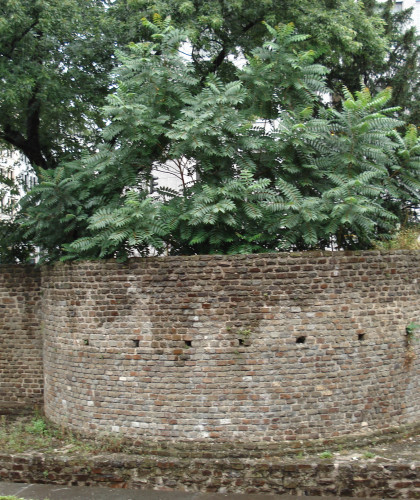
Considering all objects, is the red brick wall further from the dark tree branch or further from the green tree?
the dark tree branch

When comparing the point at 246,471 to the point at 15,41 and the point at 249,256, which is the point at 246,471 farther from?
the point at 15,41

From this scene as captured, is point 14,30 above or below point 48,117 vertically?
above

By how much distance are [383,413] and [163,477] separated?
3.40 metres

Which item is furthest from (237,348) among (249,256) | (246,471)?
(246,471)

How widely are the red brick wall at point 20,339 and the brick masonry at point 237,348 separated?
232 cm

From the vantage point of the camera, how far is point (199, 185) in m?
8.77

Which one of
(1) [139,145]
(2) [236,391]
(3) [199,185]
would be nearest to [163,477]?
(2) [236,391]

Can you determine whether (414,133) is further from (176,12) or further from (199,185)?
(176,12)

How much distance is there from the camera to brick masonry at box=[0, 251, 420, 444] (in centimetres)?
787

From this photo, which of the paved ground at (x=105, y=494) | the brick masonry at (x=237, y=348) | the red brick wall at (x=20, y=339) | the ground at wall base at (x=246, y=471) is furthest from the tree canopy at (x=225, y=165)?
the paved ground at (x=105, y=494)

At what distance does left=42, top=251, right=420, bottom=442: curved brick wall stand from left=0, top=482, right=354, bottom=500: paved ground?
29.6 inches

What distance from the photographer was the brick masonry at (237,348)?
25.8 ft

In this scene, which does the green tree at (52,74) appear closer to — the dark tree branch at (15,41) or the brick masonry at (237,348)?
the dark tree branch at (15,41)

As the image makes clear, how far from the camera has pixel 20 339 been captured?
1061 centimetres
